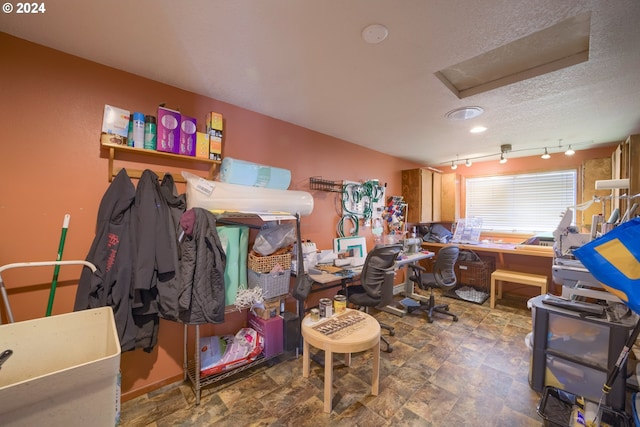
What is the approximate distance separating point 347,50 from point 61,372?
6.22ft

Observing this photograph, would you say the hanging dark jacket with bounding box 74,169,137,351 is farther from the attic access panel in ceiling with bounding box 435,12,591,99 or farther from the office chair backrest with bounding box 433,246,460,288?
the office chair backrest with bounding box 433,246,460,288

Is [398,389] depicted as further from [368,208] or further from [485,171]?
[485,171]

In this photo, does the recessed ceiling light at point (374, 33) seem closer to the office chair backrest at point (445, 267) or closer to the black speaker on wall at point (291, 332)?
the black speaker on wall at point (291, 332)

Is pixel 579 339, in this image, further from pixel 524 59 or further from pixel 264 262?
pixel 264 262

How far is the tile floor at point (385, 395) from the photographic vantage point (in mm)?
1679

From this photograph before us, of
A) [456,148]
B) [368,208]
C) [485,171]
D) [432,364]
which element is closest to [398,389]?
[432,364]

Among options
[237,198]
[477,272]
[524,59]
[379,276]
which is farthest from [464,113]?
[477,272]

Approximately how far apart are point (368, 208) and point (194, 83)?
268 cm

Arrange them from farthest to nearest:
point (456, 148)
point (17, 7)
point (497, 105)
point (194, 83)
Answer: point (456, 148), point (497, 105), point (194, 83), point (17, 7)

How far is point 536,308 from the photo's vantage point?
1.96m

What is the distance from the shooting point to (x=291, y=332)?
2.35 m

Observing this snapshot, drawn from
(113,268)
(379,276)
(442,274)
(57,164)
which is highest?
(57,164)

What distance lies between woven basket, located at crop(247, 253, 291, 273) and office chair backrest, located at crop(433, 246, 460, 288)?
2139 millimetres

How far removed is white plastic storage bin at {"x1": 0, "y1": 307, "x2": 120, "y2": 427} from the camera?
2.25 ft
